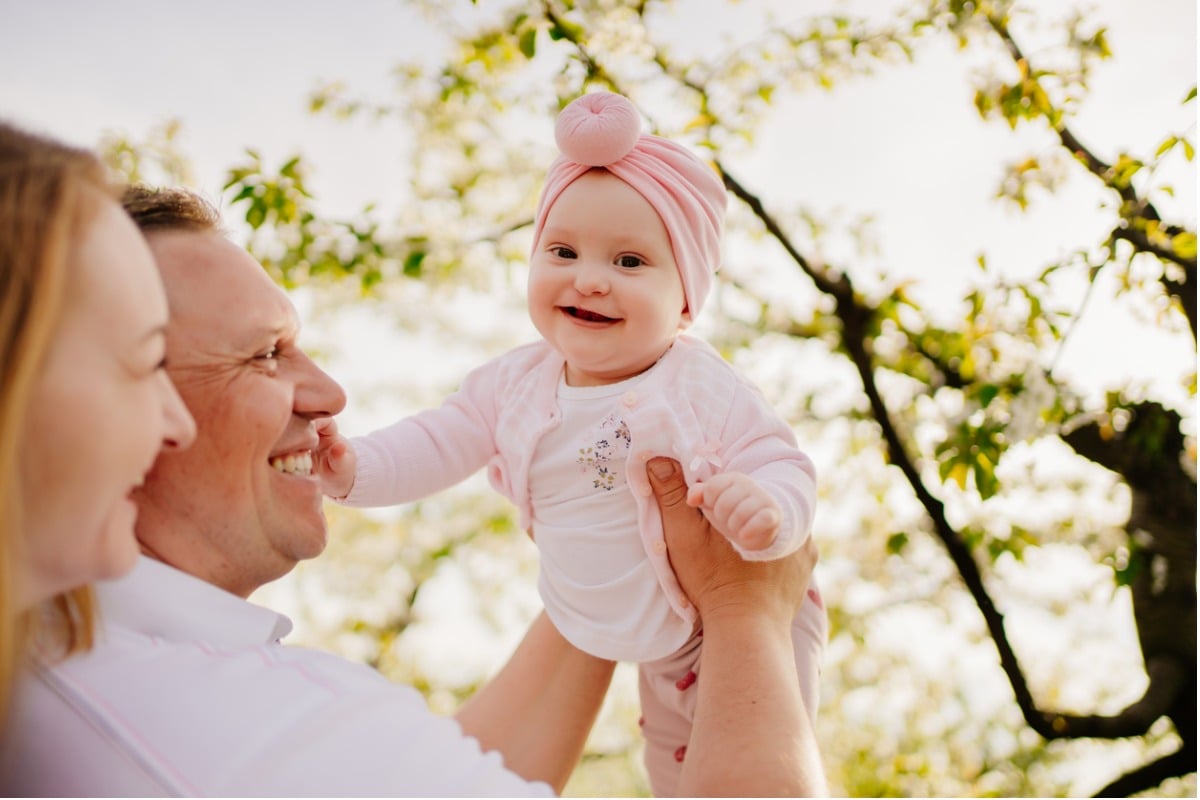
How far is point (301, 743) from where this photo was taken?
1316 millimetres

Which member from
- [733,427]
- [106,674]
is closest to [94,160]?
[106,674]

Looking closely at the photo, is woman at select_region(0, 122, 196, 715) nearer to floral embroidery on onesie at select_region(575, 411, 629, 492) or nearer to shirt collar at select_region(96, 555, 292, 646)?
shirt collar at select_region(96, 555, 292, 646)

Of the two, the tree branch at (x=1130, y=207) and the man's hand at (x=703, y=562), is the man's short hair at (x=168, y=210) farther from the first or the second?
the tree branch at (x=1130, y=207)

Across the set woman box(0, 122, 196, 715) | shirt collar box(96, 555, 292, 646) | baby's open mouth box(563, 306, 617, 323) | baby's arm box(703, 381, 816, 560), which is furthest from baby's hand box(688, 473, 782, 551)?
woman box(0, 122, 196, 715)

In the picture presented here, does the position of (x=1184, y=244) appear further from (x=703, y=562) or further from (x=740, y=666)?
(x=740, y=666)

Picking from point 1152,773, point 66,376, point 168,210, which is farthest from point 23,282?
point 1152,773

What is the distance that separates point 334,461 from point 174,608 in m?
0.75

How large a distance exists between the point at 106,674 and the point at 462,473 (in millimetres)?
1189

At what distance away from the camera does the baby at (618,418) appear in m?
2.17

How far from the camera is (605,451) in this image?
223cm

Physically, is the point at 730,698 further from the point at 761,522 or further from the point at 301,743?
the point at 301,743

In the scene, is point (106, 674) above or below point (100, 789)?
above

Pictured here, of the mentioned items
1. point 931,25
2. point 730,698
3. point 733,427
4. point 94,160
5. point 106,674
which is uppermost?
point 931,25

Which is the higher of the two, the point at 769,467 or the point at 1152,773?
the point at 1152,773
